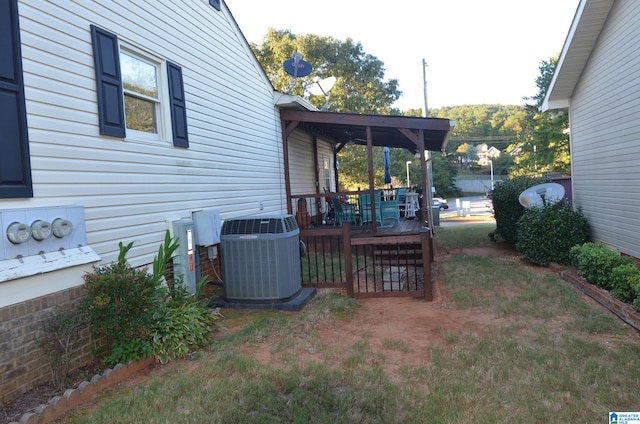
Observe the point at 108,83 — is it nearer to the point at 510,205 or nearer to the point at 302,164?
the point at 302,164

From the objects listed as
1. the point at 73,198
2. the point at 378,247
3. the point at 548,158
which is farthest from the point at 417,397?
the point at 548,158

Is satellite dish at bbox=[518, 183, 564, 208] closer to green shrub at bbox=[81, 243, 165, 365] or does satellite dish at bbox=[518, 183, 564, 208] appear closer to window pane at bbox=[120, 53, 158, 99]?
window pane at bbox=[120, 53, 158, 99]

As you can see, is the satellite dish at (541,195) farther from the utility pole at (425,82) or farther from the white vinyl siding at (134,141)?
the utility pole at (425,82)

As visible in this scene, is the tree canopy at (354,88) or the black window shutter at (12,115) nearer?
the black window shutter at (12,115)

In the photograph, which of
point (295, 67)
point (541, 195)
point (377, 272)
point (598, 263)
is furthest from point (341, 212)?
point (598, 263)

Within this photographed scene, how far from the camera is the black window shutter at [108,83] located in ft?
14.6

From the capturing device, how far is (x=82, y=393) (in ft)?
10.5

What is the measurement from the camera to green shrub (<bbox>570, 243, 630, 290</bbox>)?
242 inches

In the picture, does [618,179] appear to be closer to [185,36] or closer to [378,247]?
[378,247]

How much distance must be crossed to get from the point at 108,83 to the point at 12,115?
1.38 m

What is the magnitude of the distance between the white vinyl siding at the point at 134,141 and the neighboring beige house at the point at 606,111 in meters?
6.51

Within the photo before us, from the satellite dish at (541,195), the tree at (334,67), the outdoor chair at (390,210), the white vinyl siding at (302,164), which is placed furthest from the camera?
the tree at (334,67)

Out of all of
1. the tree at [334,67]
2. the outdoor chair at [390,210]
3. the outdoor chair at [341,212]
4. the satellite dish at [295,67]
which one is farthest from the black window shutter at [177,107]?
the tree at [334,67]

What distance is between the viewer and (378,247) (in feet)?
31.1
